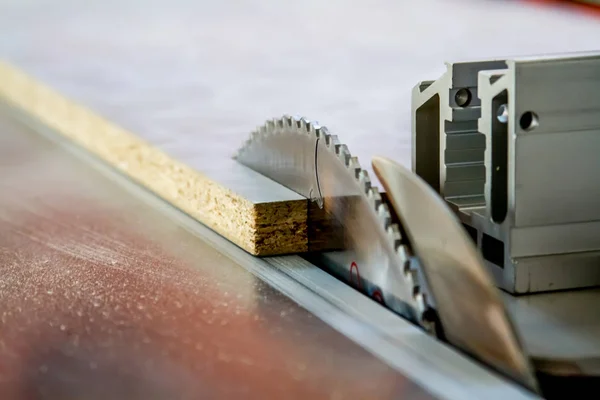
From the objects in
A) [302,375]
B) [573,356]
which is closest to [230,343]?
[302,375]

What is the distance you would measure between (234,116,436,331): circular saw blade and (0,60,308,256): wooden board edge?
0.05 metres

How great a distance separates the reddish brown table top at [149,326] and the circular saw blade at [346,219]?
0.35 ft

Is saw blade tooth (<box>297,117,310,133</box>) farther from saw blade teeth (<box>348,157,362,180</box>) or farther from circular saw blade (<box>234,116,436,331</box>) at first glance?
saw blade teeth (<box>348,157,362,180</box>)

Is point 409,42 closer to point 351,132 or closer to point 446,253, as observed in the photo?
point 351,132

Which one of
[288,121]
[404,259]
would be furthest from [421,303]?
[288,121]

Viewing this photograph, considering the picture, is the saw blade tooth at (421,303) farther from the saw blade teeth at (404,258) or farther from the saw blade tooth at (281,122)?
the saw blade tooth at (281,122)

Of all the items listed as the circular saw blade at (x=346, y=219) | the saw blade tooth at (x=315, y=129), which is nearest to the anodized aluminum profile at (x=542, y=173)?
the circular saw blade at (x=346, y=219)

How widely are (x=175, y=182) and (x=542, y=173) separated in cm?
78

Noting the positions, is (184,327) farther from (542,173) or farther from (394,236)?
(542,173)

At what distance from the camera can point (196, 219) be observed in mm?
1648

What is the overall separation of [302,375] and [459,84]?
0.53 m

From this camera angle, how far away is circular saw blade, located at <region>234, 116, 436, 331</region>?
1.15m

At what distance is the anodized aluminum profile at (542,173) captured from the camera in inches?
45.2

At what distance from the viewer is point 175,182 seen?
5.77 feet
